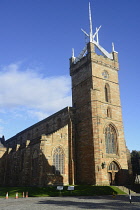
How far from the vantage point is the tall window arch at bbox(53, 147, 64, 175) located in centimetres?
3078

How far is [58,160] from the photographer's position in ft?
103

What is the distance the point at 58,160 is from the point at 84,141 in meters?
5.13

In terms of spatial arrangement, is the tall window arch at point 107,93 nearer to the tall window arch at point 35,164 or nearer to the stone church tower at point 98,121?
the stone church tower at point 98,121

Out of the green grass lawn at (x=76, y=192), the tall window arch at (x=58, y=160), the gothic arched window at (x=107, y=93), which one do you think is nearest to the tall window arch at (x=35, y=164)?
the tall window arch at (x=58, y=160)

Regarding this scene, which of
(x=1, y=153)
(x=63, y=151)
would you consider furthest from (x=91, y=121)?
(x=1, y=153)

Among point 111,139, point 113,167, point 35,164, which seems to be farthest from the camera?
point 111,139

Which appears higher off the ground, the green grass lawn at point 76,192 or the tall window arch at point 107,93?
the tall window arch at point 107,93

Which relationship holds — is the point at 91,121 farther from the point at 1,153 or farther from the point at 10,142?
the point at 10,142

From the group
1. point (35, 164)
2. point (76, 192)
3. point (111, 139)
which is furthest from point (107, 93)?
point (76, 192)

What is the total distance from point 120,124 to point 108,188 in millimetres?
12626

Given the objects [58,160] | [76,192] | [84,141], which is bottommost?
[76,192]

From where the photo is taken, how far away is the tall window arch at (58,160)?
1212 inches

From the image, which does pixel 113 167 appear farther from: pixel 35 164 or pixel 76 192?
pixel 35 164

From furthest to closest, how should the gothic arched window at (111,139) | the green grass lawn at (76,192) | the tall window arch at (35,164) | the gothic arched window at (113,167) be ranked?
the gothic arched window at (111,139)
the tall window arch at (35,164)
the gothic arched window at (113,167)
the green grass lawn at (76,192)
